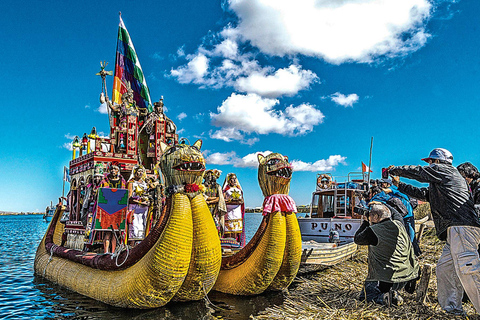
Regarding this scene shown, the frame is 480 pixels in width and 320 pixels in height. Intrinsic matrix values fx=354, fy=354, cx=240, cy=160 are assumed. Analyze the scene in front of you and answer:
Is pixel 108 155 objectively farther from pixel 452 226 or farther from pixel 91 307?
pixel 452 226

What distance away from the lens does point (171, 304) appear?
22.6ft

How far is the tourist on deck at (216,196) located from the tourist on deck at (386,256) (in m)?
5.21

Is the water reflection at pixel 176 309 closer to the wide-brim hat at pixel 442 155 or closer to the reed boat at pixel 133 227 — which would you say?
the reed boat at pixel 133 227

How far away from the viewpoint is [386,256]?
16.6 feet

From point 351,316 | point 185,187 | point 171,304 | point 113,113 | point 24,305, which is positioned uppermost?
point 113,113

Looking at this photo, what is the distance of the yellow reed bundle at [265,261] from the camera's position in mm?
7051

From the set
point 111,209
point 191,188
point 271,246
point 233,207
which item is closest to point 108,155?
point 111,209

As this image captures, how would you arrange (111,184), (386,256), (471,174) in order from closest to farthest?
(386,256), (471,174), (111,184)

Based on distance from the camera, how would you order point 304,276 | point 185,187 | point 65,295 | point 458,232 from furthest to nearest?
point 304,276 → point 65,295 → point 185,187 → point 458,232

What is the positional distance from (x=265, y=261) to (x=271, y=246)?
317mm

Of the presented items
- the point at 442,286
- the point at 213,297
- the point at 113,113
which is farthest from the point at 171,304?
the point at 113,113

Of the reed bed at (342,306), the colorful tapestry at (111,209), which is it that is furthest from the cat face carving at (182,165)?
the colorful tapestry at (111,209)

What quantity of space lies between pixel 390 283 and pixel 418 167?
66.7 inches

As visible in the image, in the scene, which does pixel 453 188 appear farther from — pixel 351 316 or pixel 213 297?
pixel 213 297
